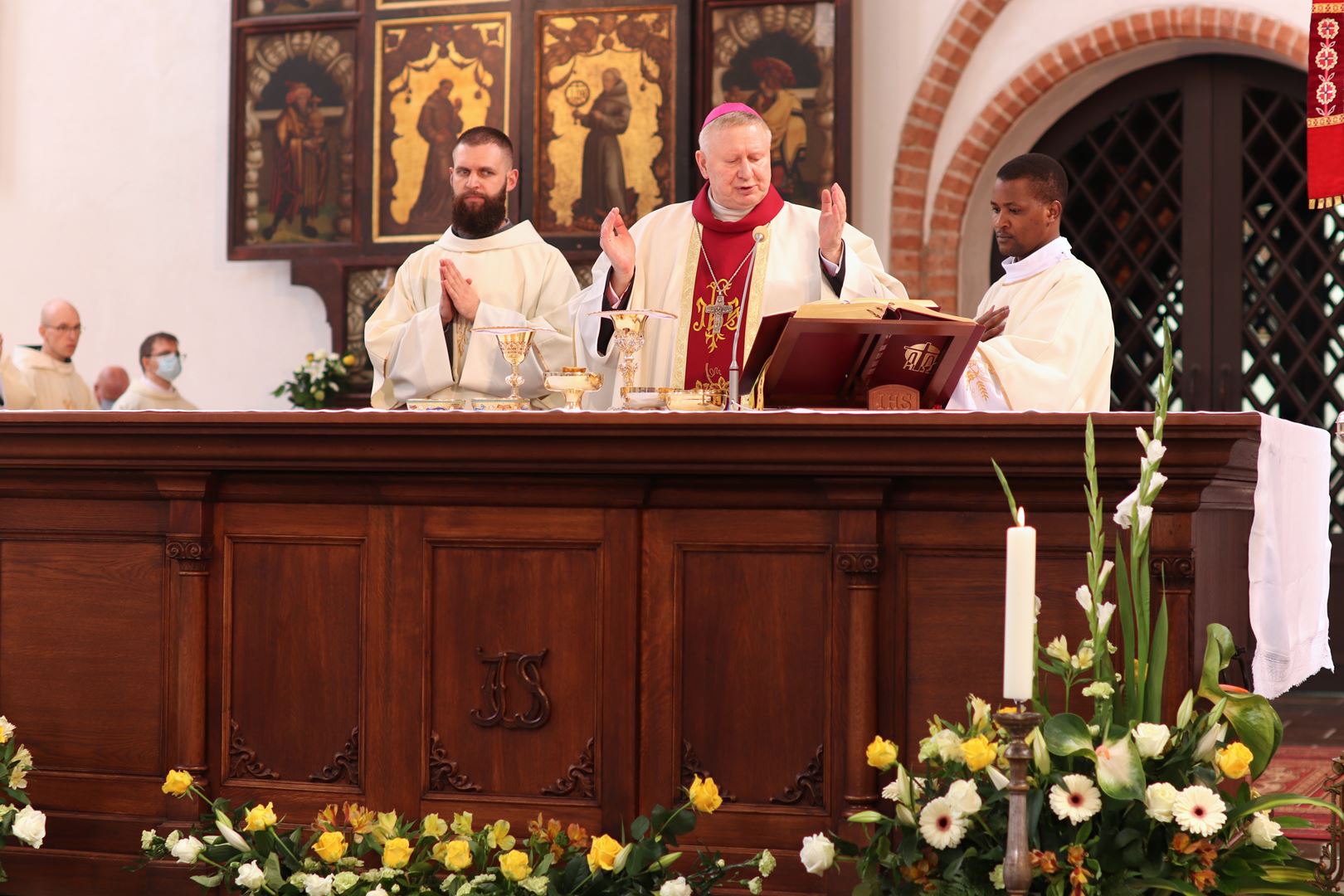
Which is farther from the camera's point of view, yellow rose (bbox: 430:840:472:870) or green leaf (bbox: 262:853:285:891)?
green leaf (bbox: 262:853:285:891)

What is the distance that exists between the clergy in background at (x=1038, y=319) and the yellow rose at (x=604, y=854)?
5.15ft

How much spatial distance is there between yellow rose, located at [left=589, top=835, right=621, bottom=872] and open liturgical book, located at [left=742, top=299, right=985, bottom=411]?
1116mm

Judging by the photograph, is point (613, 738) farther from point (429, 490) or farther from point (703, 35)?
point (703, 35)

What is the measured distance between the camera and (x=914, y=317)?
11.9 ft

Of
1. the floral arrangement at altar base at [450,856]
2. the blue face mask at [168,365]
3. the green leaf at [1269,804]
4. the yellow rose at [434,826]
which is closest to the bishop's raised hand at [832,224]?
the floral arrangement at altar base at [450,856]

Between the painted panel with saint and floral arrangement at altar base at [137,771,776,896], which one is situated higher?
the painted panel with saint

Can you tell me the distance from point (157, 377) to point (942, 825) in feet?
21.7

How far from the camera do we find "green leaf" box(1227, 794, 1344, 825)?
256 cm

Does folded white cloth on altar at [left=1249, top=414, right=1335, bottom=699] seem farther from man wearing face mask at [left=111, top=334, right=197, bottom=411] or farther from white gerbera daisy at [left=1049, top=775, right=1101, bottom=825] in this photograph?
man wearing face mask at [left=111, top=334, right=197, bottom=411]

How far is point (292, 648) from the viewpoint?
12.1 feet

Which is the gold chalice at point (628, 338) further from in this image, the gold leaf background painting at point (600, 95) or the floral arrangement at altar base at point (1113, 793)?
the gold leaf background painting at point (600, 95)

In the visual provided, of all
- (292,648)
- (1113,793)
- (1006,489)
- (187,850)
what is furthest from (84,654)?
(1113,793)

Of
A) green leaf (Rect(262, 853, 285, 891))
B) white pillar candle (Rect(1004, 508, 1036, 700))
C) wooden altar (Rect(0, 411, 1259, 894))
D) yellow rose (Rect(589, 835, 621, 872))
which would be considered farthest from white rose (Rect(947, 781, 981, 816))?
green leaf (Rect(262, 853, 285, 891))

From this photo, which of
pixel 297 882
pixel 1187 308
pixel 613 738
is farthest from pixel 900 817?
pixel 1187 308
